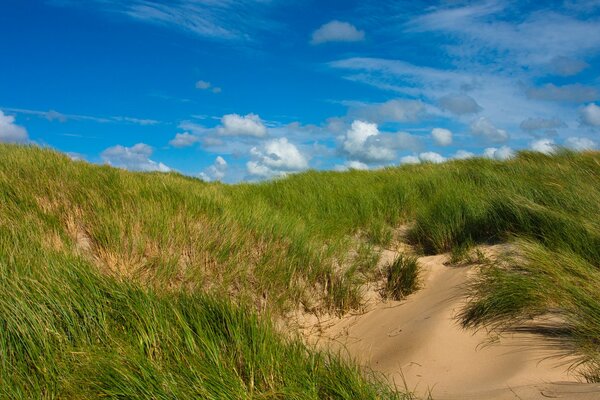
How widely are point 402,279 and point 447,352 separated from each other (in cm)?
142

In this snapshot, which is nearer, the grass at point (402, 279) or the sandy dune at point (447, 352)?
the sandy dune at point (447, 352)

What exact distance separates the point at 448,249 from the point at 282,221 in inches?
72.5

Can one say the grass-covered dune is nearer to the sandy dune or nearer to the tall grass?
the tall grass

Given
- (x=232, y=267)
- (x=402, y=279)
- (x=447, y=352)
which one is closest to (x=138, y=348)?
(x=232, y=267)

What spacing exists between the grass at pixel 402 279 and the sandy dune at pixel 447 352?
10cm

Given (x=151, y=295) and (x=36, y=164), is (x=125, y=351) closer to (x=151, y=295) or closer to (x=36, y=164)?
(x=151, y=295)

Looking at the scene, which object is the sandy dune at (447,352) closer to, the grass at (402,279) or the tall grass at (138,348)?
the grass at (402,279)

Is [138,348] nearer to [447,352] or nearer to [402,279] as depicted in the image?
[447,352]

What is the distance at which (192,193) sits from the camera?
5664 mm

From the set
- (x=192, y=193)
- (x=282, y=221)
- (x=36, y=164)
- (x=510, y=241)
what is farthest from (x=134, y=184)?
(x=510, y=241)

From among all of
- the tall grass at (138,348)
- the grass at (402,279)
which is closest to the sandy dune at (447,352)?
the grass at (402,279)

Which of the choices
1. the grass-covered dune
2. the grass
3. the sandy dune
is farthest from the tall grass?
the grass

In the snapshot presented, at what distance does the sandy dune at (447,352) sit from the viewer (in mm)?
2643

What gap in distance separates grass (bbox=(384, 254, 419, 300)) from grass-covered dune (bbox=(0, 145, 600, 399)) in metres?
0.32
